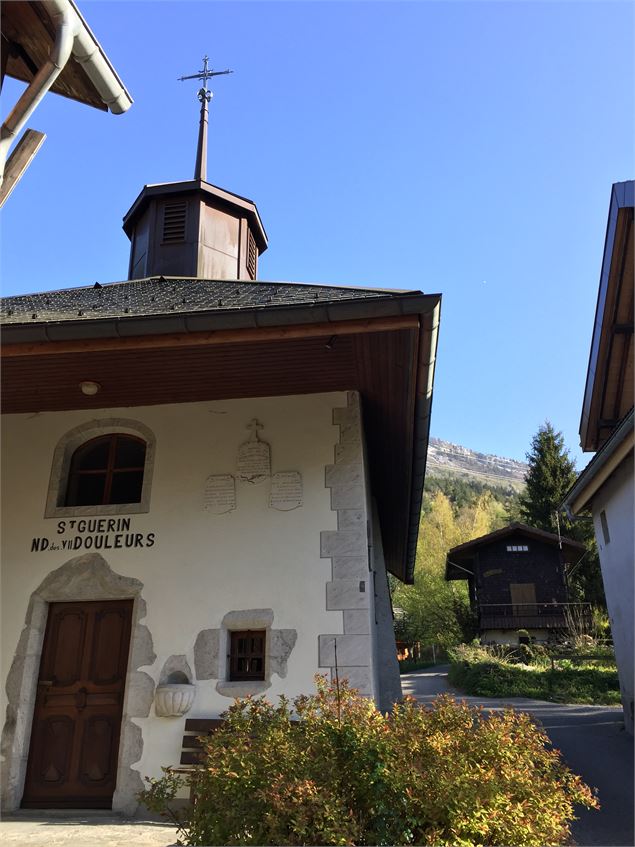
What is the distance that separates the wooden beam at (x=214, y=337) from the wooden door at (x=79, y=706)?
2.61m

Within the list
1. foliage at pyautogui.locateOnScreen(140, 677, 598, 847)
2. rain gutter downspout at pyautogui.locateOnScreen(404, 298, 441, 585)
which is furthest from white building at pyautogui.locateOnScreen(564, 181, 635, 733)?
foliage at pyautogui.locateOnScreen(140, 677, 598, 847)

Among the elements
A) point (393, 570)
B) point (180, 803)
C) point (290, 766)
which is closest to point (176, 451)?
point (180, 803)

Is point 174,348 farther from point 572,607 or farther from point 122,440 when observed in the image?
point 572,607

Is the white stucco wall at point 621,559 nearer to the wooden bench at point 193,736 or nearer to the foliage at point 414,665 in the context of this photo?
the wooden bench at point 193,736

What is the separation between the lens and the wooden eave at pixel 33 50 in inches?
198

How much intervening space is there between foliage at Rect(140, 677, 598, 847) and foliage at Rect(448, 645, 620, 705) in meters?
14.1

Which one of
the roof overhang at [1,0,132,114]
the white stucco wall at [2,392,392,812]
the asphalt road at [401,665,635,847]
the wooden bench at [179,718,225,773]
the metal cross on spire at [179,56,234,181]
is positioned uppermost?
the metal cross on spire at [179,56,234,181]

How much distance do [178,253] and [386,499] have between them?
17.5ft

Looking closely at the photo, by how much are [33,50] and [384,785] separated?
5887 mm

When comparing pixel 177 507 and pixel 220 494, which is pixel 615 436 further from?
pixel 177 507

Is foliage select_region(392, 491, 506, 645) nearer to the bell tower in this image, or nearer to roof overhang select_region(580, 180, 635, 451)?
roof overhang select_region(580, 180, 635, 451)

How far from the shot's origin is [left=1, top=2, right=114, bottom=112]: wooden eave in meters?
5.02

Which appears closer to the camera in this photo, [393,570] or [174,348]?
[174,348]

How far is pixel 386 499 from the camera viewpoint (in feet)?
37.8
